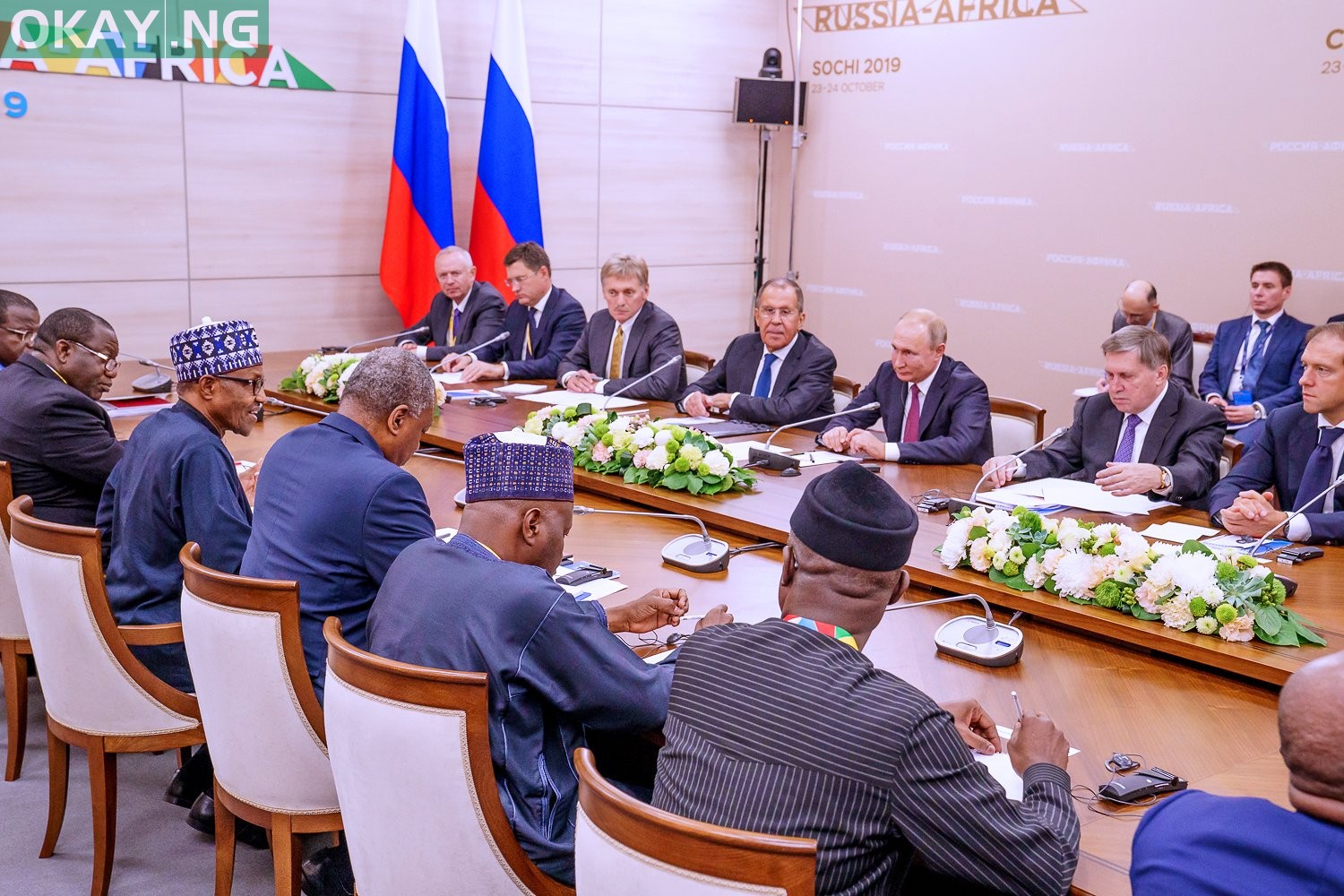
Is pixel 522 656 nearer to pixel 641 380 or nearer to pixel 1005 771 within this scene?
pixel 1005 771

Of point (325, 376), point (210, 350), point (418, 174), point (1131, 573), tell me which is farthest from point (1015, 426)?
point (418, 174)

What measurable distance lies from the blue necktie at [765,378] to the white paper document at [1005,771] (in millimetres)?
3436

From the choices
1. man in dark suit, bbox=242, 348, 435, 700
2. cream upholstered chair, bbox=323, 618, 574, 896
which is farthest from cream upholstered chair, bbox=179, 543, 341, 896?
cream upholstered chair, bbox=323, 618, 574, 896

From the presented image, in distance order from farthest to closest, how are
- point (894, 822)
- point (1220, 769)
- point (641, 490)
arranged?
1. point (641, 490)
2. point (1220, 769)
3. point (894, 822)

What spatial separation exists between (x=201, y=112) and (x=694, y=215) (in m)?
3.42

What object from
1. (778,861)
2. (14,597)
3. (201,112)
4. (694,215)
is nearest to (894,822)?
(778,861)

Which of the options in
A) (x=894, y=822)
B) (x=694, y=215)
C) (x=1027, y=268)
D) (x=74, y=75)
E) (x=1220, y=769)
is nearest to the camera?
(x=894, y=822)

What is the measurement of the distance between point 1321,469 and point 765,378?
2.31 metres

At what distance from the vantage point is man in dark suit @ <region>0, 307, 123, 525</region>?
11.6ft

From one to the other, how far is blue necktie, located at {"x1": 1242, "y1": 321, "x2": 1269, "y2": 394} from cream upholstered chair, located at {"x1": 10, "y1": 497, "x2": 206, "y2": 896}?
555 cm

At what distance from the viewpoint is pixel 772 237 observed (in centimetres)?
922

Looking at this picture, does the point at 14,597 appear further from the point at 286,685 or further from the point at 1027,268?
the point at 1027,268

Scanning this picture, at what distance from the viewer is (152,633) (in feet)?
9.45

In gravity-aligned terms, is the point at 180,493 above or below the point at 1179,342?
below
